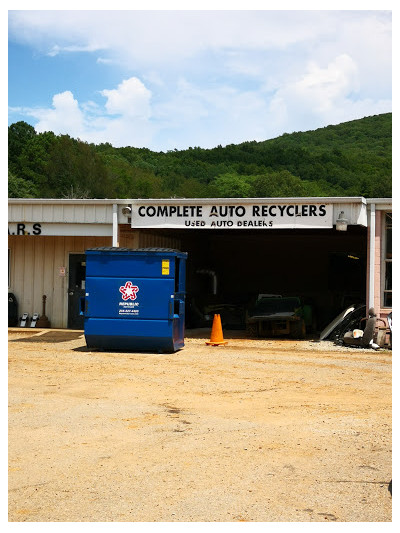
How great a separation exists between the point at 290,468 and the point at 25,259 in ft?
55.8

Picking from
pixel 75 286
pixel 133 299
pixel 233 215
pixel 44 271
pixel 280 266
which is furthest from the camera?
pixel 280 266

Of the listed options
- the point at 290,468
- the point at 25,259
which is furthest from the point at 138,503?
the point at 25,259

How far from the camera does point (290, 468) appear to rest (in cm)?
752

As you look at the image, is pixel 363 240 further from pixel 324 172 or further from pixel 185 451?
pixel 324 172

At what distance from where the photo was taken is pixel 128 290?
55.5ft

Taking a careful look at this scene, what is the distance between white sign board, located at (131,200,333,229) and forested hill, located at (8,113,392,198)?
6092 cm

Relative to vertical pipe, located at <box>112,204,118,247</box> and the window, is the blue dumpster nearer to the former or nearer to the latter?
vertical pipe, located at <box>112,204,118,247</box>

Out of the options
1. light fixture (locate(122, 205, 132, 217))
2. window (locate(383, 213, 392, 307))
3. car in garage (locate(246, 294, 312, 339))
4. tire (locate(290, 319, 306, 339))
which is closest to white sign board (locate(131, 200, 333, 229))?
light fixture (locate(122, 205, 132, 217))

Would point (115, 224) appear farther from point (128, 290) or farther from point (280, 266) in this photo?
point (280, 266)

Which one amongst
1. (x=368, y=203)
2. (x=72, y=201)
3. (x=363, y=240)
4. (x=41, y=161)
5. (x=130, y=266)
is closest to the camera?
(x=130, y=266)

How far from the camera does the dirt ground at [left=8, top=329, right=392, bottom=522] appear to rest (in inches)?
246

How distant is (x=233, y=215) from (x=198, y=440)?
12.0 meters

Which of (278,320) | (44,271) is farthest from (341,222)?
(44,271)

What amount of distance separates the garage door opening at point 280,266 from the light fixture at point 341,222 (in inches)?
370
